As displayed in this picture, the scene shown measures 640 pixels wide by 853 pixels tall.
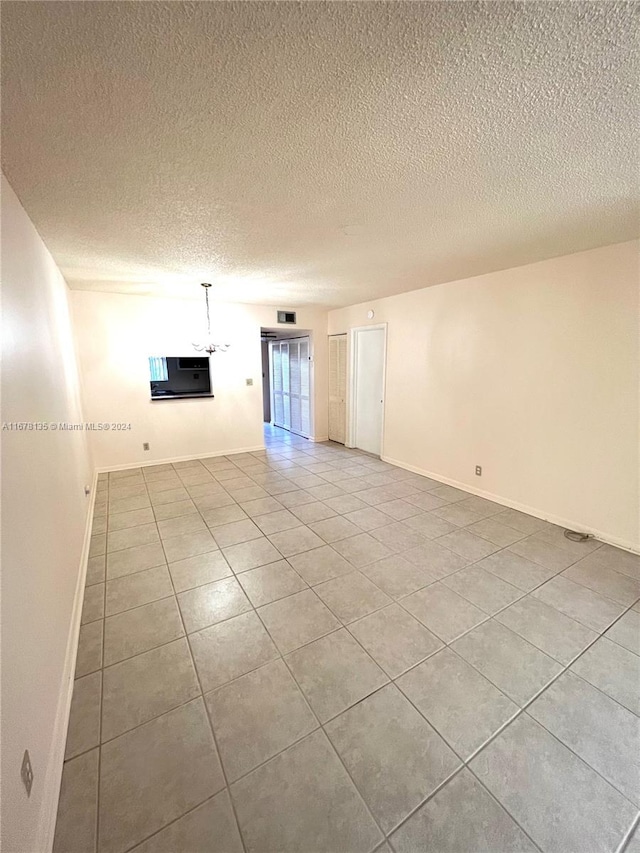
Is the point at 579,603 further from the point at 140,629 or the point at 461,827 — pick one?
the point at 140,629

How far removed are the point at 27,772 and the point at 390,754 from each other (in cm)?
125

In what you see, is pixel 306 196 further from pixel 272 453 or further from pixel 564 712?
pixel 272 453

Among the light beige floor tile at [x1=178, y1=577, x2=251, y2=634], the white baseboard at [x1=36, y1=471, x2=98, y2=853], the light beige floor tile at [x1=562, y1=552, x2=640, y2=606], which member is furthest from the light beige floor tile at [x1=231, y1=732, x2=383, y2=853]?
the light beige floor tile at [x1=562, y1=552, x2=640, y2=606]

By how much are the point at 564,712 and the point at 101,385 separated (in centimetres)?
547

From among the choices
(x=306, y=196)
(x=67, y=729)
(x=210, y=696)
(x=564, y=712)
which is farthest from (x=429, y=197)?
(x=67, y=729)

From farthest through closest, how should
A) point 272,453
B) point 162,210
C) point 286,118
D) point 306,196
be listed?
point 272,453 < point 162,210 < point 306,196 < point 286,118

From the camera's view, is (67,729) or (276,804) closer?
(276,804)

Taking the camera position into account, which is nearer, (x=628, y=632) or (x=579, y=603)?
(x=628, y=632)

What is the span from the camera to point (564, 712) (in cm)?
154

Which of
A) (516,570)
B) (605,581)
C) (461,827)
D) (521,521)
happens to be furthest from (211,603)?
(521,521)

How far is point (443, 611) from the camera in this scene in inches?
84.5

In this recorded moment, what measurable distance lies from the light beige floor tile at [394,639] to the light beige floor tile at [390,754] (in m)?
0.19

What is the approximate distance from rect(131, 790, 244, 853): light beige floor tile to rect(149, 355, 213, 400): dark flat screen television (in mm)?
4681

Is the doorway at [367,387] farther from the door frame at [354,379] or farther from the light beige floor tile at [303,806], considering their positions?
the light beige floor tile at [303,806]
